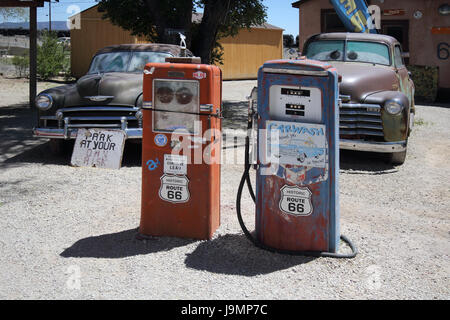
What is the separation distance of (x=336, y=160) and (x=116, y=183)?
3185mm

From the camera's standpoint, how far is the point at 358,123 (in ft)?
24.6

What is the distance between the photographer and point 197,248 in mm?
4391

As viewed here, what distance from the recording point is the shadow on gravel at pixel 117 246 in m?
4.30

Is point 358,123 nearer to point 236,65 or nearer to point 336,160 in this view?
point 336,160

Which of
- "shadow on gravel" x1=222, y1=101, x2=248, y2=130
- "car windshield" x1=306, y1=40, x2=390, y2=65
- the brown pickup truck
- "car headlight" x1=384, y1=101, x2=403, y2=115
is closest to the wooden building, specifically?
"shadow on gravel" x1=222, y1=101, x2=248, y2=130

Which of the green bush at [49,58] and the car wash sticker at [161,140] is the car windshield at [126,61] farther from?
the green bush at [49,58]

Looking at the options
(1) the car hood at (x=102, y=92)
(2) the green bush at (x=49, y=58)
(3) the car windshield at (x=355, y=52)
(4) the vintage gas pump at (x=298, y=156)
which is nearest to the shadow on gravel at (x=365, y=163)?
(3) the car windshield at (x=355, y=52)

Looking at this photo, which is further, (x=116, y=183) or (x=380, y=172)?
(x=380, y=172)

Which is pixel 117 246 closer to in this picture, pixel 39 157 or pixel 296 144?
pixel 296 144

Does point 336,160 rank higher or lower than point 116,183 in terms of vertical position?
higher

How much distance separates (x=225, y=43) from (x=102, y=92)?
1955cm

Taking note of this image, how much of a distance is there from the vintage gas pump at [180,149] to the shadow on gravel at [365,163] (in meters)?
3.27

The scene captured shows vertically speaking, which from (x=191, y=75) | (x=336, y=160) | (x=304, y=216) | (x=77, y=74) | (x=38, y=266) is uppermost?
(x=77, y=74)

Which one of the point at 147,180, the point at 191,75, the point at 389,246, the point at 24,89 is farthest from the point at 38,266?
the point at 24,89
